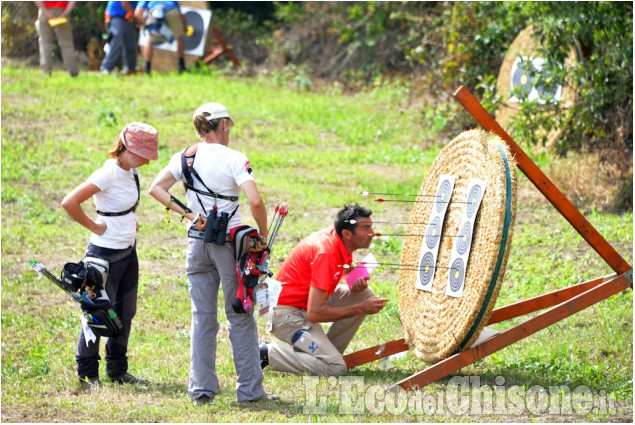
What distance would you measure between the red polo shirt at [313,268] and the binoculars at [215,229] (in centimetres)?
75

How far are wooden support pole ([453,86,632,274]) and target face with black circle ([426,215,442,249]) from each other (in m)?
0.76

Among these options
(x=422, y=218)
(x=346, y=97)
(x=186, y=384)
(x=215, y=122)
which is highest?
(x=346, y=97)

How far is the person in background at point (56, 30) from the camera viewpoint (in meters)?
15.7

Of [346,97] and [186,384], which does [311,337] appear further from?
[346,97]

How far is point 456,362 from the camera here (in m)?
5.64

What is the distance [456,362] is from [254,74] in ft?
42.6

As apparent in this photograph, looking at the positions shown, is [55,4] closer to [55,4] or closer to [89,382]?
[55,4]

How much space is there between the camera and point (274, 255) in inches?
363

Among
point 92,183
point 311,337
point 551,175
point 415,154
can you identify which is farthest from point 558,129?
point 92,183

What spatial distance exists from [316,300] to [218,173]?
43.3 inches

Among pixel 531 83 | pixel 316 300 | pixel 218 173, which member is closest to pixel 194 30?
pixel 531 83

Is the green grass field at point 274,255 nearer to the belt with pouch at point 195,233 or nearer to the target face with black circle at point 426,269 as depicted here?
the target face with black circle at point 426,269

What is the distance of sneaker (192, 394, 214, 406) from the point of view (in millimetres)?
5539

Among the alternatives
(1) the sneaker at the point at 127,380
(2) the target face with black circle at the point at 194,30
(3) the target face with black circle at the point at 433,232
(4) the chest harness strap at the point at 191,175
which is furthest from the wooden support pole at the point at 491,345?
(2) the target face with black circle at the point at 194,30
